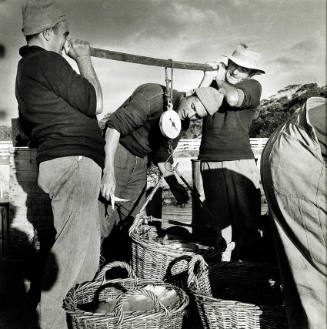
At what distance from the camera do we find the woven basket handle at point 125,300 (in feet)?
8.01

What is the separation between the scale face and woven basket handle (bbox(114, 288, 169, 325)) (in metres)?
1.24

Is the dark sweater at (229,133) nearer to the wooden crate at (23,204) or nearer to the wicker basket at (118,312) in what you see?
the wicker basket at (118,312)

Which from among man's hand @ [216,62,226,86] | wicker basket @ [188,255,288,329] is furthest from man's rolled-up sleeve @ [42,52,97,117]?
man's hand @ [216,62,226,86]

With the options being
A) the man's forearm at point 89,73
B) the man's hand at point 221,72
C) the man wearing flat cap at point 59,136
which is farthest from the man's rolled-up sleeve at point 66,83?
the man's hand at point 221,72

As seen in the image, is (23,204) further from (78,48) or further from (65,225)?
(78,48)

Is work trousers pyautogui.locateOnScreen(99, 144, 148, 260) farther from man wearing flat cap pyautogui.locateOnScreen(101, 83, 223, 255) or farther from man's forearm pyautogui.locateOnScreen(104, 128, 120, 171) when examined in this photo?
man's forearm pyautogui.locateOnScreen(104, 128, 120, 171)

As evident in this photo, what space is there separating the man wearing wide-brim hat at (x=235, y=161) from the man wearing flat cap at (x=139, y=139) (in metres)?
0.32

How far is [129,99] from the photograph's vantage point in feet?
12.5

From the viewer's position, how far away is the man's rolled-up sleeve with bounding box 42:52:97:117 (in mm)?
2803

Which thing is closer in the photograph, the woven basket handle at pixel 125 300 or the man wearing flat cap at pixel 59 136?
the woven basket handle at pixel 125 300

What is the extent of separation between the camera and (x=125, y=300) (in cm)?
251

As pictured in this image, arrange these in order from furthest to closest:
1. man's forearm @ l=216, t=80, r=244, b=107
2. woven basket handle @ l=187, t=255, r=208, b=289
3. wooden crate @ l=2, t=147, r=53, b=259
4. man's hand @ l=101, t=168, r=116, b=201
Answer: wooden crate @ l=2, t=147, r=53, b=259 < man's forearm @ l=216, t=80, r=244, b=107 < man's hand @ l=101, t=168, r=116, b=201 < woven basket handle @ l=187, t=255, r=208, b=289

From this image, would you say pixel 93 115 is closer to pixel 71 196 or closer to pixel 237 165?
pixel 71 196

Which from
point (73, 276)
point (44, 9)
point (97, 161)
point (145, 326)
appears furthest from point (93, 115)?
point (145, 326)
